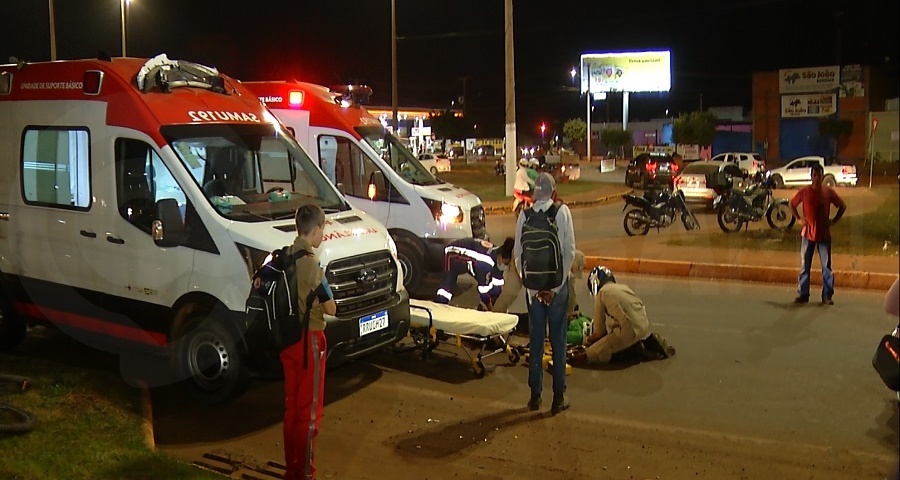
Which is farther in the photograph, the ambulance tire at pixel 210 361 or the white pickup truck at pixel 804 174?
the white pickup truck at pixel 804 174

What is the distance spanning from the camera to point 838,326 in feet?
32.4

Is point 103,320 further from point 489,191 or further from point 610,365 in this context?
point 489,191

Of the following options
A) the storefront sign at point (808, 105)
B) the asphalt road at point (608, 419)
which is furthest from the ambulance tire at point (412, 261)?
the storefront sign at point (808, 105)

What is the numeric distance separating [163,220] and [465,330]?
9.15 ft

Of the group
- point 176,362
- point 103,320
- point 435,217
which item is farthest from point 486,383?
point 435,217

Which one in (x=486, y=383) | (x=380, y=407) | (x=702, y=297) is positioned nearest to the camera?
(x=380, y=407)

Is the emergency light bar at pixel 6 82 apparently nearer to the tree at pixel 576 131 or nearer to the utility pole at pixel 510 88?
the utility pole at pixel 510 88

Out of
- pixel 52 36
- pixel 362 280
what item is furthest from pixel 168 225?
pixel 52 36

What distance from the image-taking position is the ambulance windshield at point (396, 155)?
40.3 ft

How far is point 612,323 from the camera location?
27.4 feet

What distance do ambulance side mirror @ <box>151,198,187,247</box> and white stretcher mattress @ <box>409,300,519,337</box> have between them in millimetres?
2195

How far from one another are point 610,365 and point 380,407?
235 centimetres

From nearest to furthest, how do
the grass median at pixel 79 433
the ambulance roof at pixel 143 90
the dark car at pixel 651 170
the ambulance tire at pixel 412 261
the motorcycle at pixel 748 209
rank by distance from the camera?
1. the grass median at pixel 79 433
2. the ambulance roof at pixel 143 90
3. the ambulance tire at pixel 412 261
4. the motorcycle at pixel 748 209
5. the dark car at pixel 651 170

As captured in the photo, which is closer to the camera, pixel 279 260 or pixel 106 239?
pixel 279 260
